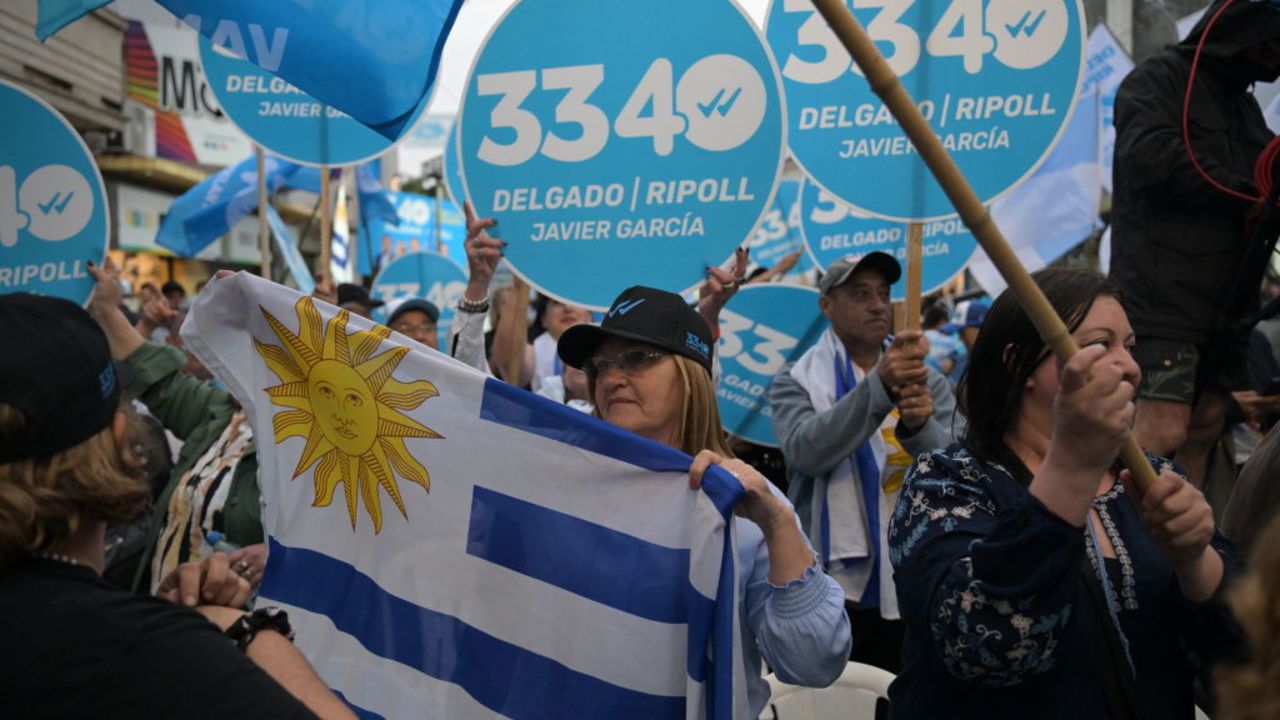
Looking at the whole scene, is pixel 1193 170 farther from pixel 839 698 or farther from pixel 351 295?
pixel 351 295

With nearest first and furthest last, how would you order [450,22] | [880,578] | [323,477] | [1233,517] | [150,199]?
[1233,517] → [323,477] → [450,22] → [880,578] → [150,199]

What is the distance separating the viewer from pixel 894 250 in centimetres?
546

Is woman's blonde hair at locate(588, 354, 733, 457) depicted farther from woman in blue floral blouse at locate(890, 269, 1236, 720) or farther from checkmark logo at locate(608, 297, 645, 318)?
woman in blue floral blouse at locate(890, 269, 1236, 720)

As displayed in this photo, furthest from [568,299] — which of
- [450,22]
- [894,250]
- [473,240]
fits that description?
[894,250]

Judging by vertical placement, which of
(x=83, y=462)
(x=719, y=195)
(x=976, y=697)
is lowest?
(x=976, y=697)

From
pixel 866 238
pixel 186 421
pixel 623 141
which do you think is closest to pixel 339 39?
pixel 623 141

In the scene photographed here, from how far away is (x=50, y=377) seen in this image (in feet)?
5.01

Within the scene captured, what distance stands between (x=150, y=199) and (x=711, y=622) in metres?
23.2

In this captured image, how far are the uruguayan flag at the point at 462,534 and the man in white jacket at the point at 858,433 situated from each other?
140 cm

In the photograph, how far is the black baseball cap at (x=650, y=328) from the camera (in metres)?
2.65

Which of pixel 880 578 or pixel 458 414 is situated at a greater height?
pixel 458 414

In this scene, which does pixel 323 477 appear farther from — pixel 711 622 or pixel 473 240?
pixel 473 240

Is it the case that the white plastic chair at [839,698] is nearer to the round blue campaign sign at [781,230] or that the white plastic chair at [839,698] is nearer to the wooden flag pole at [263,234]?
the wooden flag pole at [263,234]

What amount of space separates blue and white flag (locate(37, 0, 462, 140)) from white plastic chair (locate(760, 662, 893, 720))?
1889 mm
